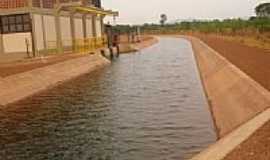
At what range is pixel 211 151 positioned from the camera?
1073 cm

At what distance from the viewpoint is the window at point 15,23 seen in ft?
140

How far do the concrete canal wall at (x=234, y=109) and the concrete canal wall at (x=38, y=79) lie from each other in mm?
10160

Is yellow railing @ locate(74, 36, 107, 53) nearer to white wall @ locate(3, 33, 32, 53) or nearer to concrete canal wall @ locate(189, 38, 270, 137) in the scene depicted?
white wall @ locate(3, 33, 32, 53)

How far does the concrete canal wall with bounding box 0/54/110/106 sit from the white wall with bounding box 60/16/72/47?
27.0 feet

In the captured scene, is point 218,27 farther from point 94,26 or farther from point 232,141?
point 232,141

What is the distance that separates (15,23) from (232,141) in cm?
3532

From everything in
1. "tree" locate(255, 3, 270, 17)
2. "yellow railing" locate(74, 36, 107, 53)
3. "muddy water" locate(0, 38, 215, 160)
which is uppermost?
"tree" locate(255, 3, 270, 17)

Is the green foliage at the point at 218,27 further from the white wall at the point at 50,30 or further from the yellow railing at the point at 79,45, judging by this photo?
the white wall at the point at 50,30

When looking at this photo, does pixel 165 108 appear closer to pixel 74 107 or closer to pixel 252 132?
pixel 74 107

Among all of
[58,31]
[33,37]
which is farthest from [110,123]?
[58,31]

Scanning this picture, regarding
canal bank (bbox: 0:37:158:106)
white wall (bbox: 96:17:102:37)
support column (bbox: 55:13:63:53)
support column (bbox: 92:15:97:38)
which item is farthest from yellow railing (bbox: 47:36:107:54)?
white wall (bbox: 96:17:102:37)

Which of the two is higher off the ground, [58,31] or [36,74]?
[58,31]

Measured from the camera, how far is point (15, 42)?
143 feet

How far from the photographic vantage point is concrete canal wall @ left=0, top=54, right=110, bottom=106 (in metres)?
25.0
